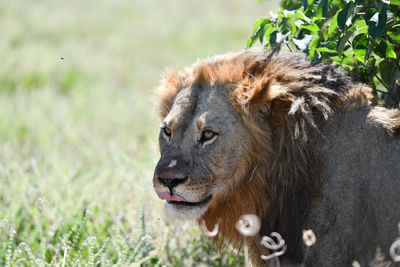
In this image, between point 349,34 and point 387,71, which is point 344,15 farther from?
point 387,71

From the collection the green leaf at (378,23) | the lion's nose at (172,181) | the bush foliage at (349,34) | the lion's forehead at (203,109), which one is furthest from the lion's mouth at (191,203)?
the green leaf at (378,23)

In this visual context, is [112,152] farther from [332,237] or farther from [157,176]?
[332,237]

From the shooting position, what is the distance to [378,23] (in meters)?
3.53

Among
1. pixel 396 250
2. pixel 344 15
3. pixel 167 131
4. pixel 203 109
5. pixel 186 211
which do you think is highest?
pixel 344 15

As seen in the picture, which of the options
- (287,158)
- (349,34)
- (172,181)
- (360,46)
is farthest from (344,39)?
(172,181)

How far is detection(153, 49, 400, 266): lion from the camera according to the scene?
337 cm

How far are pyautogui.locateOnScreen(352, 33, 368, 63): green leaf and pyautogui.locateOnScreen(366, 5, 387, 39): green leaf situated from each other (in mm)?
221

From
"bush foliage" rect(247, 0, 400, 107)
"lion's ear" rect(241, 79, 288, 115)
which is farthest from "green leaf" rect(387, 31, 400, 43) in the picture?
"lion's ear" rect(241, 79, 288, 115)

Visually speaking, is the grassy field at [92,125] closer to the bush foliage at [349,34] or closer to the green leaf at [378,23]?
the bush foliage at [349,34]

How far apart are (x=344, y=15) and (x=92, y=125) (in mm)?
5856

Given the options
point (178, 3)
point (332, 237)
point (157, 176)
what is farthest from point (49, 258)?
point (178, 3)

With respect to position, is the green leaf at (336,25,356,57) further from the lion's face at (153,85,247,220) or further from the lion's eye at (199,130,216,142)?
the lion's eye at (199,130,216,142)

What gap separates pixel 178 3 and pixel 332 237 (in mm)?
18718

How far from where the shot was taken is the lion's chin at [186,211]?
3645 mm
